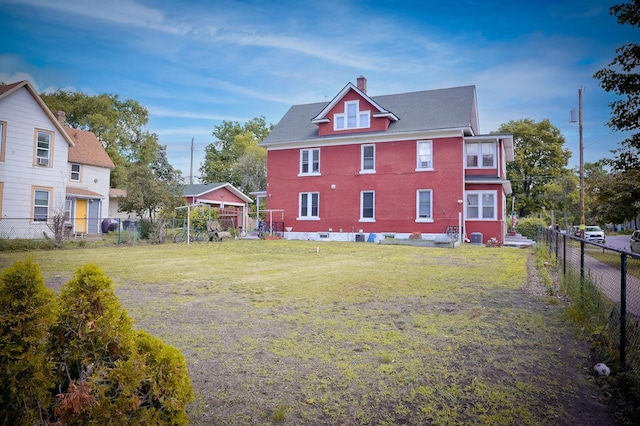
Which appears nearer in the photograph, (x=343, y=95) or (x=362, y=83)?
(x=343, y=95)

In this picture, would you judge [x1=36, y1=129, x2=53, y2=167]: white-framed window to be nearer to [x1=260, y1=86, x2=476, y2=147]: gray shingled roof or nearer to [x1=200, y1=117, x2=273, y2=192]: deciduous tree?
[x1=260, y1=86, x2=476, y2=147]: gray shingled roof

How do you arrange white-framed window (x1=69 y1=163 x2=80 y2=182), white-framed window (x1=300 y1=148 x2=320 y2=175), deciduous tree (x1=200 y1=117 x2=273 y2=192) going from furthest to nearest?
deciduous tree (x1=200 y1=117 x2=273 y2=192)
white-framed window (x1=300 y1=148 x2=320 y2=175)
white-framed window (x1=69 y1=163 x2=80 y2=182)

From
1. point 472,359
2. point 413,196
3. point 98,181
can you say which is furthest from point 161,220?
point 472,359

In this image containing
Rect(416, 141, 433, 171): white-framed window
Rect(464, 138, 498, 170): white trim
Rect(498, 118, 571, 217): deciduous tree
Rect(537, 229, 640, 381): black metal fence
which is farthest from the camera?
Rect(498, 118, 571, 217): deciduous tree

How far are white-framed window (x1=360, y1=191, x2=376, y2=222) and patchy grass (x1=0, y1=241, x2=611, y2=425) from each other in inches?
610

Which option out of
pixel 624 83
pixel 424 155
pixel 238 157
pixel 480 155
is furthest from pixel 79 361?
pixel 238 157

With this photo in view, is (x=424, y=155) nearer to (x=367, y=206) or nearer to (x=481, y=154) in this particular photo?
(x=481, y=154)

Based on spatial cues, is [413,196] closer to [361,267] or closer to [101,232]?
[361,267]

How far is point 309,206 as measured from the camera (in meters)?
25.9

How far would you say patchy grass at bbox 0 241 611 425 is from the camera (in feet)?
9.68

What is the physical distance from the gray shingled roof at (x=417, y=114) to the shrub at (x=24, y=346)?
22.2 meters

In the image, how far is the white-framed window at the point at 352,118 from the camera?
80.5ft

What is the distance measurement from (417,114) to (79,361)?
2436cm

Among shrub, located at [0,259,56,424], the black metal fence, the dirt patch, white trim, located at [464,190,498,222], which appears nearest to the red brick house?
white trim, located at [464,190,498,222]
